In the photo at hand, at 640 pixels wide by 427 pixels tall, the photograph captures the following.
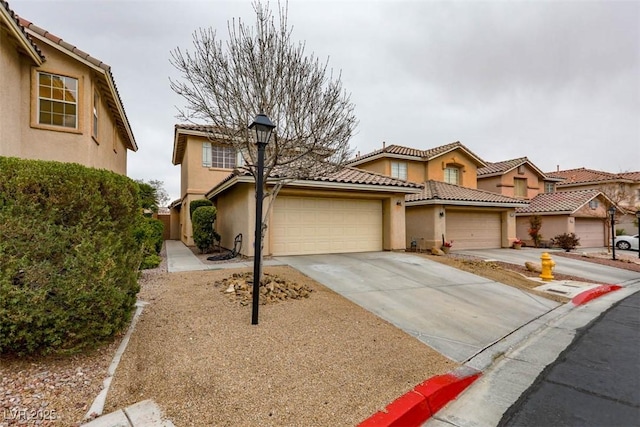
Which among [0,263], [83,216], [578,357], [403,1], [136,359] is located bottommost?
[578,357]

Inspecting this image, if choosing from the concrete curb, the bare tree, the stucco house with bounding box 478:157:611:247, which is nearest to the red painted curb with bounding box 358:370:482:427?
the concrete curb

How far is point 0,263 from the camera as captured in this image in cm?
284

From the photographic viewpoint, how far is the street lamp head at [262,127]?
479 centimetres

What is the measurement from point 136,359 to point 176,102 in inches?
237

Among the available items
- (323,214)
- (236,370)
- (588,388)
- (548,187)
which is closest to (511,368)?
(588,388)

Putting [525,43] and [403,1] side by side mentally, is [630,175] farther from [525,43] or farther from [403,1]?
[403,1]

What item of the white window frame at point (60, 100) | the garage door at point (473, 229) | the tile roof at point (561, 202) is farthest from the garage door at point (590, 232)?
the white window frame at point (60, 100)

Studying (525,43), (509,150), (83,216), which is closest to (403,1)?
(525,43)

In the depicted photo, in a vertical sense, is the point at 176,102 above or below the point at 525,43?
below

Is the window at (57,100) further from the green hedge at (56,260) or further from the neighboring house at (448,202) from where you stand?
the neighboring house at (448,202)

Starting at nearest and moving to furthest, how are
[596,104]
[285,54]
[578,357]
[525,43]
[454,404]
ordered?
[454,404], [578,357], [285,54], [525,43], [596,104]

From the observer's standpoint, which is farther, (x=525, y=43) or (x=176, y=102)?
(x=525, y=43)

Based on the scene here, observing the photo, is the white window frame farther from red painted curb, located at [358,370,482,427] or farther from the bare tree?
red painted curb, located at [358,370,482,427]

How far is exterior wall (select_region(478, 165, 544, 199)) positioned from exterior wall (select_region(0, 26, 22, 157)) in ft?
90.6
